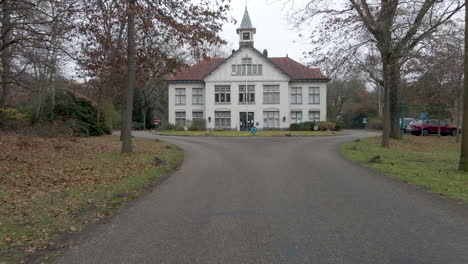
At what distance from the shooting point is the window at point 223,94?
46.7 m

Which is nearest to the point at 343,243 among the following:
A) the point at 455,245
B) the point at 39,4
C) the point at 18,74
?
the point at 455,245

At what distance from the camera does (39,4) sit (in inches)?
496

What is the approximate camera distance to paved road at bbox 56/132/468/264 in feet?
14.4

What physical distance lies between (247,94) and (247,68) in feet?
11.0

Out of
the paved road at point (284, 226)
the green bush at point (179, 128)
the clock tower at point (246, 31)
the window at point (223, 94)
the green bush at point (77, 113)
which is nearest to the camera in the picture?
the paved road at point (284, 226)

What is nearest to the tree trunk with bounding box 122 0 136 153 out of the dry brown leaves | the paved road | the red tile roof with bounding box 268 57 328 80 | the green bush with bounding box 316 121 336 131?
the dry brown leaves

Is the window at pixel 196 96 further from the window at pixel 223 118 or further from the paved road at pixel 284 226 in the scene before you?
the paved road at pixel 284 226

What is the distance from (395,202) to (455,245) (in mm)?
2604

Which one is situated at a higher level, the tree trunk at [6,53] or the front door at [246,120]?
the tree trunk at [6,53]

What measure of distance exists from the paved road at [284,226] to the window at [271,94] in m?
36.9

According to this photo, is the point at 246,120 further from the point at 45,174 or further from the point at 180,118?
the point at 45,174

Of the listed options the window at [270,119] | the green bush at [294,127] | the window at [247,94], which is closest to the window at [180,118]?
the window at [247,94]

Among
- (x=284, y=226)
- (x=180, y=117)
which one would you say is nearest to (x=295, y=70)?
(x=180, y=117)

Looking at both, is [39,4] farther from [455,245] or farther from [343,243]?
[455,245]
